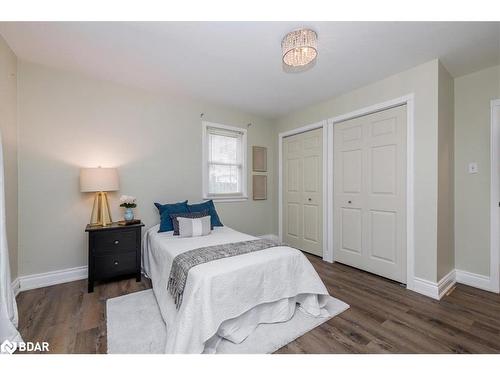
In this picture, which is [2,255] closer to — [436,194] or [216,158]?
[216,158]

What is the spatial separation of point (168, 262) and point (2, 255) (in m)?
1.08

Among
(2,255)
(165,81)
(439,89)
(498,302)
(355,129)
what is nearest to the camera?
(2,255)

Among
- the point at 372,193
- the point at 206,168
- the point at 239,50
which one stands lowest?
the point at 372,193

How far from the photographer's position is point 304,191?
374cm

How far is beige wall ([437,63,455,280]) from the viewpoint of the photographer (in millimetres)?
2299

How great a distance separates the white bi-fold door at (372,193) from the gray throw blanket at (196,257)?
1467 millimetres

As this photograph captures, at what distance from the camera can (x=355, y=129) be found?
9.80 ft

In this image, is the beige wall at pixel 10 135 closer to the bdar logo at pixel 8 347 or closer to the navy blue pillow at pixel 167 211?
the bdar logo at pixel 8 347

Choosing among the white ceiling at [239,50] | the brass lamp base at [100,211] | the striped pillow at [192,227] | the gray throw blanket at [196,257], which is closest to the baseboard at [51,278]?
the brass lamp base at [100,211]

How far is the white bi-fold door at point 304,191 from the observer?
3498 millimetres

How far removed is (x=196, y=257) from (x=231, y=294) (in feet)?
1.36

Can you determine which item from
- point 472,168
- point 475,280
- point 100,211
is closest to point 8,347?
point 100,211

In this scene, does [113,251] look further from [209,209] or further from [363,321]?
[363,321]
